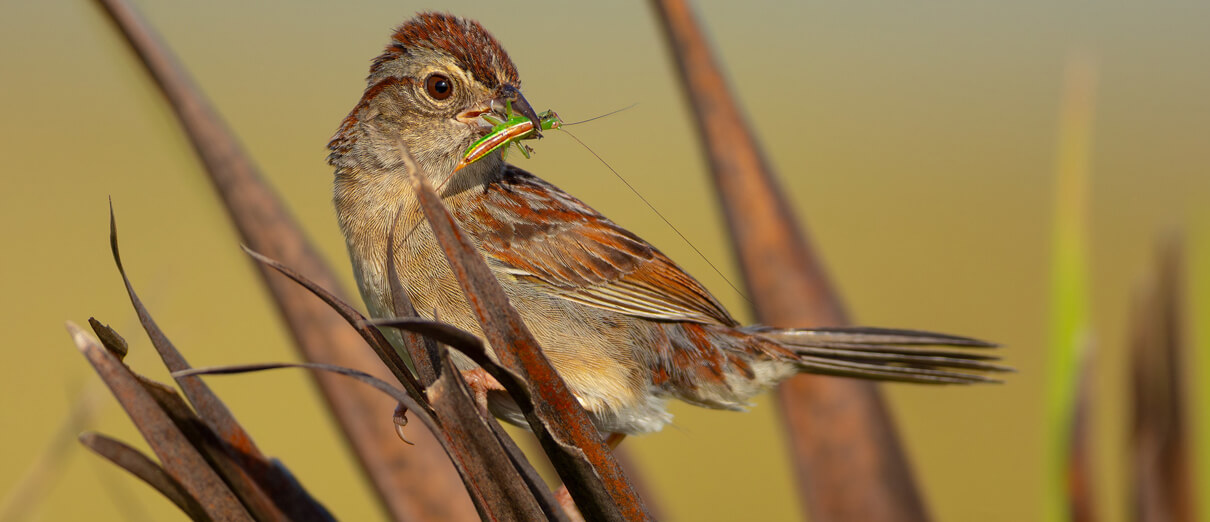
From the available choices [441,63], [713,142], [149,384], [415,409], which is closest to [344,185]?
[441,63]

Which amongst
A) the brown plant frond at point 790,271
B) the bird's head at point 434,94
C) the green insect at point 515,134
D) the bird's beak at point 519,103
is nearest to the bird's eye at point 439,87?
the bird's head at point 434,94

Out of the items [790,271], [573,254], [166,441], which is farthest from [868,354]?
[166,441]

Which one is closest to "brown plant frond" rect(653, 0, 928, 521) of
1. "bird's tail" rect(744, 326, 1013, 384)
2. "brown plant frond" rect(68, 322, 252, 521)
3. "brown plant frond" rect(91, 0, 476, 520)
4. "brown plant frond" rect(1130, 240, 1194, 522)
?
"bird's tail" rect(744, 326, 1013, 384)

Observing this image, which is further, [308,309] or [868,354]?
[868,354]

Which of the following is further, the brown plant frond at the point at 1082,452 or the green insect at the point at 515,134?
the green insect at the point at 515,134

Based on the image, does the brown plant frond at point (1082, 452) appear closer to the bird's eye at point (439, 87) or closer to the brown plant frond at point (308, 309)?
the brown plant frond at point (308, 309)

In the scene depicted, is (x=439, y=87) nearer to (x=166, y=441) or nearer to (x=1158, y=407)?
(x=166, y=441)

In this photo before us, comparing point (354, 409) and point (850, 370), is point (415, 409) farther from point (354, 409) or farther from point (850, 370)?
point (850, 370)
